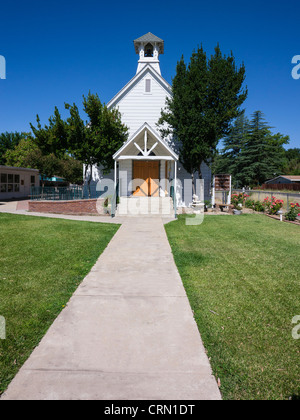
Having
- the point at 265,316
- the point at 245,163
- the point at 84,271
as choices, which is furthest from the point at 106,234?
the point at 245,163

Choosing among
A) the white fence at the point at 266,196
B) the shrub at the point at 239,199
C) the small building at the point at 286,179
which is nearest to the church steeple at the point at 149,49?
the white fence at the point at 266,196

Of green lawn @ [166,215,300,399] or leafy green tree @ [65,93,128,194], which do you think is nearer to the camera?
green lawn @ [166,215,300,399]

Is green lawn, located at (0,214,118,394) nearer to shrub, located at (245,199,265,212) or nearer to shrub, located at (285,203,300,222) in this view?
shrub, located at (285,203,300,222)

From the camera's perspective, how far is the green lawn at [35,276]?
3.05m

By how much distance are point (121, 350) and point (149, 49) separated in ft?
82.7

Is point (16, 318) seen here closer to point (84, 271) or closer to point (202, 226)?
point (84, 271)

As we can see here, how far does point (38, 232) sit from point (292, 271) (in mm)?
8154

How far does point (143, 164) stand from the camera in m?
18.7

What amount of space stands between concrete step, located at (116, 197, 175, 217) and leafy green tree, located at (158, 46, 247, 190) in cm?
383

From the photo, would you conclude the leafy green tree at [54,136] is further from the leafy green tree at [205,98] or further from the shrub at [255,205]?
the shrub at [255,205]

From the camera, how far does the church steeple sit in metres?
22.2

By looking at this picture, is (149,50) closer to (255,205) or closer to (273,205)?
(255,205)

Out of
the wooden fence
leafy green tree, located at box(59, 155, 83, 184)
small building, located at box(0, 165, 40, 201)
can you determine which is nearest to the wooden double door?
small building, located at box(0, 165, 40, 201)

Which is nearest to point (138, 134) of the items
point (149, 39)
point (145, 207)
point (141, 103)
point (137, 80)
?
point (145, 207)
